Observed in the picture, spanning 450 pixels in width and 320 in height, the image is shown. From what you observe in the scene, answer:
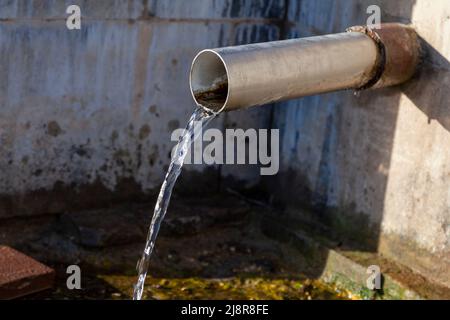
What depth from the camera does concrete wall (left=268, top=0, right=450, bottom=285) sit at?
6125mm

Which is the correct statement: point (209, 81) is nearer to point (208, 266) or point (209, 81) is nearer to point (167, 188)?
point (167, 188)

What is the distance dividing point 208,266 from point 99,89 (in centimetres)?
148

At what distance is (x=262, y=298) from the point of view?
6281 mm

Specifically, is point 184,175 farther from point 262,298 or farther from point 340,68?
point 340,68

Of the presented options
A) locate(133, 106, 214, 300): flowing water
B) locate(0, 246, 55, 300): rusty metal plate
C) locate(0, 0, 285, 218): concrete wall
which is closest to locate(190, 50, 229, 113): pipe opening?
locate(133, 106, 214, 300): flowing water

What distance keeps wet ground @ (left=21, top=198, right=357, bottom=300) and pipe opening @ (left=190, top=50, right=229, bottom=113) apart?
1324 mm

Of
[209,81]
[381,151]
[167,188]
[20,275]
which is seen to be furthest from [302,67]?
[20,275]

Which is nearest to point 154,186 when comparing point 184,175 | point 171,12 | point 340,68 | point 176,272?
point 184,175

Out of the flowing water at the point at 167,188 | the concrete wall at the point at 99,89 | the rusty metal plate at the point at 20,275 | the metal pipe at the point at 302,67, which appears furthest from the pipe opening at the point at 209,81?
the rusty metal plate at the point at 20,275

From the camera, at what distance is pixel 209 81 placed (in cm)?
573

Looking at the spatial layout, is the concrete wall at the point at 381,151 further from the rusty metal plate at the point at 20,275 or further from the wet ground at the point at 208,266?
the rusty metal plate at the point at 20,275

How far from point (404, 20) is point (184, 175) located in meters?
2.10

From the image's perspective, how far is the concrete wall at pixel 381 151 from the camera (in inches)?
241

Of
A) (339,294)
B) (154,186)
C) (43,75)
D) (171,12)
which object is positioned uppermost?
(171,12)
